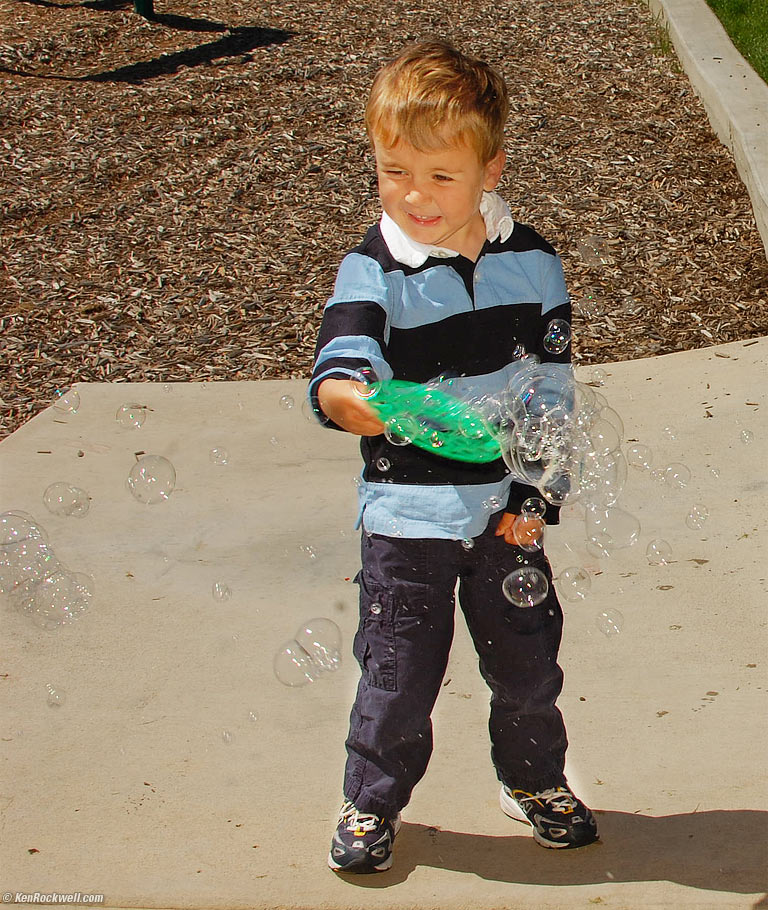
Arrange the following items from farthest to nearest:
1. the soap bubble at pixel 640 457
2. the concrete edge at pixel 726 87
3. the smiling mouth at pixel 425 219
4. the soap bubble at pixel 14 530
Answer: the concrete edge at pixel 726 87
the soap bubble at pixel 640 457
the soap bubble at pixel 14 530
the smiling mouth at pixel 425 219

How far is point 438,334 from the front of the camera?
2.62 metres

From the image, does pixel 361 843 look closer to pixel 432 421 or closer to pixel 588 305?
pixel 432 421

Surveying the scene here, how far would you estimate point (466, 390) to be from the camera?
2.62m

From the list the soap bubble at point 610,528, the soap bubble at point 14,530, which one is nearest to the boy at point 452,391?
the soap bubble at point 610,528

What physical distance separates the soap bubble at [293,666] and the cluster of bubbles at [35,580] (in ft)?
2.64

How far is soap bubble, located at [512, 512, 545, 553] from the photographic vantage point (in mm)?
2643

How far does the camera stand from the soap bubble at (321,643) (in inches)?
124

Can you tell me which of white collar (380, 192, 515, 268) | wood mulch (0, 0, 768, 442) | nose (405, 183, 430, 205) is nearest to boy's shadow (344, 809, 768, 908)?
white collar (380, 192, 515, 268)

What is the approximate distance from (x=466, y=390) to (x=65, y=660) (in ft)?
5.60

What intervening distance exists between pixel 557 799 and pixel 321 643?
738 mm

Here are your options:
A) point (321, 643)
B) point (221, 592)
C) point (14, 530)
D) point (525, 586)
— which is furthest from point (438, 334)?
point (14, 530)

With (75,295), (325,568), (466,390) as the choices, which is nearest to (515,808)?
(466,390)

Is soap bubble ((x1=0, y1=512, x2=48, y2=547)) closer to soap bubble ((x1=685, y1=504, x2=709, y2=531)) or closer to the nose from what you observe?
the nose

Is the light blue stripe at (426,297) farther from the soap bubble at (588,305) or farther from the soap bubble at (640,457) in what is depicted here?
the soap bubble at (588,305)
